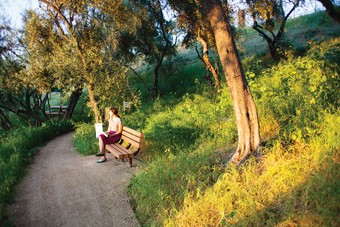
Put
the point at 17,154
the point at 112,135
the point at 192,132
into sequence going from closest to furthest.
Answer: the point at 192,132 < the point at 112,135 < the point at 17,154

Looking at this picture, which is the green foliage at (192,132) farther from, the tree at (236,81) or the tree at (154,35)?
the tree at (154,35)

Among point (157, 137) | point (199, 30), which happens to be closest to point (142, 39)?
point (199, 30)

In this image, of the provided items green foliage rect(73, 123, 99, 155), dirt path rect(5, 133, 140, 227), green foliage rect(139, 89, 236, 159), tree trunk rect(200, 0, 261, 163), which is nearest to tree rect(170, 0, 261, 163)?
tree trunk rect(200, 0, 261, 163)

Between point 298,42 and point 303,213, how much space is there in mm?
24663

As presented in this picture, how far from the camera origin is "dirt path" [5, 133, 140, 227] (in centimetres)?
495

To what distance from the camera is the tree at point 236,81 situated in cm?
494

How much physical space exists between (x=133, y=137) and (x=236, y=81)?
145 inches

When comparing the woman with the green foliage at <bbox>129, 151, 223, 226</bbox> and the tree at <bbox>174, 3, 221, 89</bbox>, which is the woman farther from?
the tree at <bbox>174, 3, 221, 89</bbox>

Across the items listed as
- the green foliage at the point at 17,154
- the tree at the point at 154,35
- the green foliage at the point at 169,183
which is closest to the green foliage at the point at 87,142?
the green foliage at the point at 17,154

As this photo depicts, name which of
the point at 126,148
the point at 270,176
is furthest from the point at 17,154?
the point at 270,176

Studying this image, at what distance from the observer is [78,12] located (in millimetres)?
11906

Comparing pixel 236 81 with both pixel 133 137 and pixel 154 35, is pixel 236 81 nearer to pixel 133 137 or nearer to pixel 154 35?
pixel 133 137

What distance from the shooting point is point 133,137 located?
7801 millimetres

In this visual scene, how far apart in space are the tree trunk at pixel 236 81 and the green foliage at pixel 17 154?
4397 millimetres
